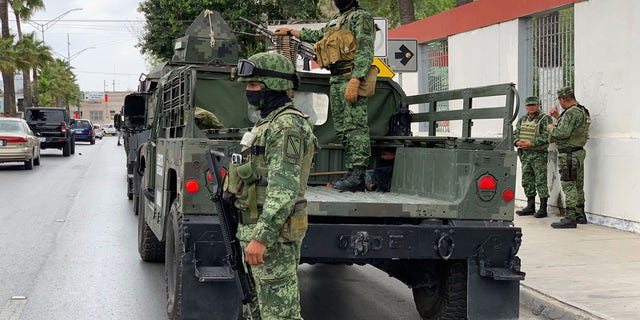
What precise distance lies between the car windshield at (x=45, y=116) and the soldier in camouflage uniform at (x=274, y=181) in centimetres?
2861

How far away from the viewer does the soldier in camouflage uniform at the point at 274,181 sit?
12.8 feet

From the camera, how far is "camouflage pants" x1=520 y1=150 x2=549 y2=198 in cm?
1155

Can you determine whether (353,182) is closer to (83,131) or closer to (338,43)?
(338,43)

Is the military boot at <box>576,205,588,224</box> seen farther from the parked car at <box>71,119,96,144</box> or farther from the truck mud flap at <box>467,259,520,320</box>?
the parked car at <box>71,119,96,144</box>

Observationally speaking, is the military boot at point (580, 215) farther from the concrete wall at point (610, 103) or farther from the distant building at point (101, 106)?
the distant building at point (101, 106)

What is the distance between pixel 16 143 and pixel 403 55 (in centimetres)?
1402

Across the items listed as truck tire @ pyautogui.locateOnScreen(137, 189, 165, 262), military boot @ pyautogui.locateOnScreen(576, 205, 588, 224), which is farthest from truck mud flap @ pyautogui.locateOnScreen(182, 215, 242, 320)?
military boot @ pyautogui.locateOnScreen(576, 205, 588, 224)

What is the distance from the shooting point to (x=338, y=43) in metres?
6.68

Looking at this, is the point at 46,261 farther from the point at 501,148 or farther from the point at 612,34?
the point at 612,34

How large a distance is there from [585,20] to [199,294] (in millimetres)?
7967

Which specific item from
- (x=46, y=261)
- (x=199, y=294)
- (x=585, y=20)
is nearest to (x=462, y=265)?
(x=199, y=294)

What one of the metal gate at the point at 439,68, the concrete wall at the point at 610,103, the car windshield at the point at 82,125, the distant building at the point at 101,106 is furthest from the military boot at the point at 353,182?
the distant building at the point at 101,106

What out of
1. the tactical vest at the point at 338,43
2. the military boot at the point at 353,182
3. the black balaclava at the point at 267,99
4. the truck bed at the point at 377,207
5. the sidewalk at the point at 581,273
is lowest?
the sidewalk at the point at 581,273

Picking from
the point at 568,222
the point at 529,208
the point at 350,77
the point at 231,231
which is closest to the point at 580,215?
the point at 568,222
